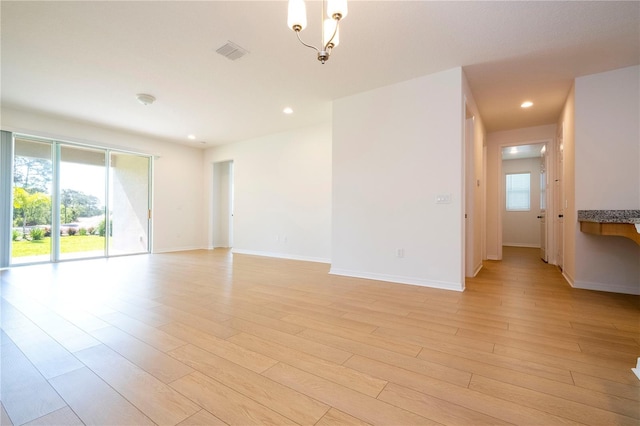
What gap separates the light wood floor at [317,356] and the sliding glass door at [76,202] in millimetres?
2150

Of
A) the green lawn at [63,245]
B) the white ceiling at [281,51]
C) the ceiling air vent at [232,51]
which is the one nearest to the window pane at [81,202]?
the green lawn at [63,245]

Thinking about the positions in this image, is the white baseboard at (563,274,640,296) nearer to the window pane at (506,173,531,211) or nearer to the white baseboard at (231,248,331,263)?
the white baseboard at (231,248,331,263)

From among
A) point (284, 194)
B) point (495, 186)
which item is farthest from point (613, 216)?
point (284, 194)

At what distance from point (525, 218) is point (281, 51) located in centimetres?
824

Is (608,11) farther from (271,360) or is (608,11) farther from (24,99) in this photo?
(24,99)

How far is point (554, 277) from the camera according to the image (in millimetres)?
3998

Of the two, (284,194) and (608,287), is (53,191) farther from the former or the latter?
(608,287)

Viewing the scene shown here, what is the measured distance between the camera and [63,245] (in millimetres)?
5227

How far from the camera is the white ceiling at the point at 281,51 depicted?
2.33m

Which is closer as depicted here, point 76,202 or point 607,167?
point 607,167

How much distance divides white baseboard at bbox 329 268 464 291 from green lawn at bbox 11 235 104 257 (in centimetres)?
501

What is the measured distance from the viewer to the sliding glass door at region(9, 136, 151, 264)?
15.7 ft

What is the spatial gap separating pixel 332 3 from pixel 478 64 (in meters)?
2.31

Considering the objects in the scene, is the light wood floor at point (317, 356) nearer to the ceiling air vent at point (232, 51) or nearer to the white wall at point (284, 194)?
the white wall at point (284, 194)
